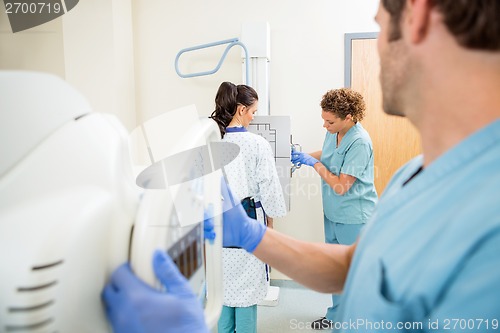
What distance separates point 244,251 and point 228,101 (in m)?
0.78

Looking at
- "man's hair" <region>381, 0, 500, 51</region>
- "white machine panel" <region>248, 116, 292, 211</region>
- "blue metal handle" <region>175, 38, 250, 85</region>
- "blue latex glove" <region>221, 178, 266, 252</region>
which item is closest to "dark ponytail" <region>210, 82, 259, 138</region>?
"white machine panel" <region>248, 116, 292, 211</region>

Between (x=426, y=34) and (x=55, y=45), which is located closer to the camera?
(x=426, y=34)

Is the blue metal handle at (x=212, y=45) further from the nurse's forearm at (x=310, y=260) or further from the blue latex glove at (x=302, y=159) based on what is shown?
the nurse's forearm at (x=310, y=260)

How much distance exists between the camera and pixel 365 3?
2.45m

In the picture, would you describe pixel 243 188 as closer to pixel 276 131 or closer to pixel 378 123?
pixel 276 131

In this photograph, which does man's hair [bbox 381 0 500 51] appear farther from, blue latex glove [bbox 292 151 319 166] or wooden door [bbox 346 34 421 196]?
wooden door [bbox 346 34 421 196]

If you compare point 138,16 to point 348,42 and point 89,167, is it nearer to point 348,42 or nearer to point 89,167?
point 348,42

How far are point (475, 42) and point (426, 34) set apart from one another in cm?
7

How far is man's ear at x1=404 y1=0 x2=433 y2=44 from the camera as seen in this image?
54 cm

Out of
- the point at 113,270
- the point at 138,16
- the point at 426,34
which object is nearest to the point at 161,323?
the point at 113,270

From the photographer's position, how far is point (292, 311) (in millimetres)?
2359

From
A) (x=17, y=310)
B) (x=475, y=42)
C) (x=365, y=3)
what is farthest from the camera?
(x=365, y=3)

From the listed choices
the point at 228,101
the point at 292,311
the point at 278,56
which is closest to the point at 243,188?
the point at 228,101

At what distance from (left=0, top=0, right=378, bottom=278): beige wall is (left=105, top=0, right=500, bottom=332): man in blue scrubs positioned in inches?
76.8
